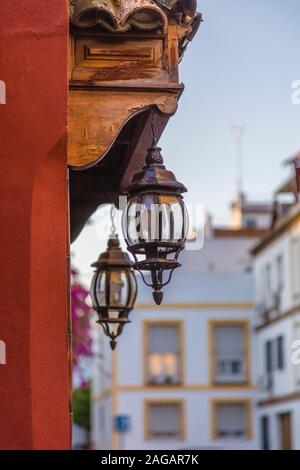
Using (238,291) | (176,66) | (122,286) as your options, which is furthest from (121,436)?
(176,66)

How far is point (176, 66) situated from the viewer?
4.52 meters

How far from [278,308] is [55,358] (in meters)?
26.1

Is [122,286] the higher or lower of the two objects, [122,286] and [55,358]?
the higher

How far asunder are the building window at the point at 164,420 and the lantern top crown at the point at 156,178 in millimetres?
27104

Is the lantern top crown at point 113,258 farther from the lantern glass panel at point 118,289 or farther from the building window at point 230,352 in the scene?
the building window at point 230,352

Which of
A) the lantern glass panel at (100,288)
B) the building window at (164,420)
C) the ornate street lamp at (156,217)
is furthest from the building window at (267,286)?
the ornate street lamp at (156,217)

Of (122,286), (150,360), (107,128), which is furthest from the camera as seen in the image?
(150,360)

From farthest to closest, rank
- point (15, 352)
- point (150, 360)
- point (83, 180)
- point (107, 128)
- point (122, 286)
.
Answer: point (150, 360)
point (122, 286)
point (83, 180)
point (107, 128)
point (15, 352)

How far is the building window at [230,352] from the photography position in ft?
105

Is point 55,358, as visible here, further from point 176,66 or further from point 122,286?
point 122,286

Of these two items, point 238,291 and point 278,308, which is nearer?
point 278,308

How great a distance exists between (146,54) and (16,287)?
3.63ft

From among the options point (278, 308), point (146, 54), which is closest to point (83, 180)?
point (146, 54)

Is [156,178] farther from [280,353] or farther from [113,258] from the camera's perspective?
[280,353]
